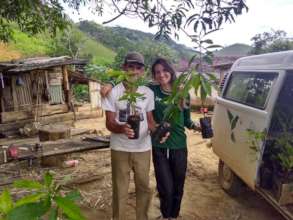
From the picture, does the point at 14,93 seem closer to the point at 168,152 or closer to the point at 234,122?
the point at 234,122

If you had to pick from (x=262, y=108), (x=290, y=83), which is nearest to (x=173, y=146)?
(x=262, y=108)

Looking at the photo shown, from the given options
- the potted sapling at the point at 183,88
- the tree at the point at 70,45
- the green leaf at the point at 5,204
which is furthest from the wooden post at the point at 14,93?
the green leaf at the point at 5,204

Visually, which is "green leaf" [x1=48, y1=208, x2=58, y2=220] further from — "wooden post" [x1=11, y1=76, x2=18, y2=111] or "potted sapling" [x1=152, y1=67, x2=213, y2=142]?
"wooden post" [x1=11, y1=76, x2=18, y2=111]

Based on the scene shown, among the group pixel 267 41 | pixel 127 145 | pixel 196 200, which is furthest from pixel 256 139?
pixel 267 41

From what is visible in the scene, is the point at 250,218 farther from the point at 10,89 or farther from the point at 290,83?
the point at 10,89

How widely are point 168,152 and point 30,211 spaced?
3.04m

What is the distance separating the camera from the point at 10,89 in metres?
13.9

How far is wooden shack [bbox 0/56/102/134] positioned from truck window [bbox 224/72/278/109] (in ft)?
29.8

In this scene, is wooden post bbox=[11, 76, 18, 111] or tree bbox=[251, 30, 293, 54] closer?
wooden post bbox=[11, 76, 18, 111]

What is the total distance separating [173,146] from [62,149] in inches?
89.9

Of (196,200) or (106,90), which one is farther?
(196,200)

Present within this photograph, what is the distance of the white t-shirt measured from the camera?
11.8 feet

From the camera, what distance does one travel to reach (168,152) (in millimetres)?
4023

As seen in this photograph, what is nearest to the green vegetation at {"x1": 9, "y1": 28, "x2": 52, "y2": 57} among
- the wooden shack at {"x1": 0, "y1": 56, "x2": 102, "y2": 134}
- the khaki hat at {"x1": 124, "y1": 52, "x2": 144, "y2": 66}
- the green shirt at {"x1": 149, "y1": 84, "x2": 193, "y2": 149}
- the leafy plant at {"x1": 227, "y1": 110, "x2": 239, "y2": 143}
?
the wooden shack at {"x1": 0, "y1": 56, "x2": 102, "y2": 134}
